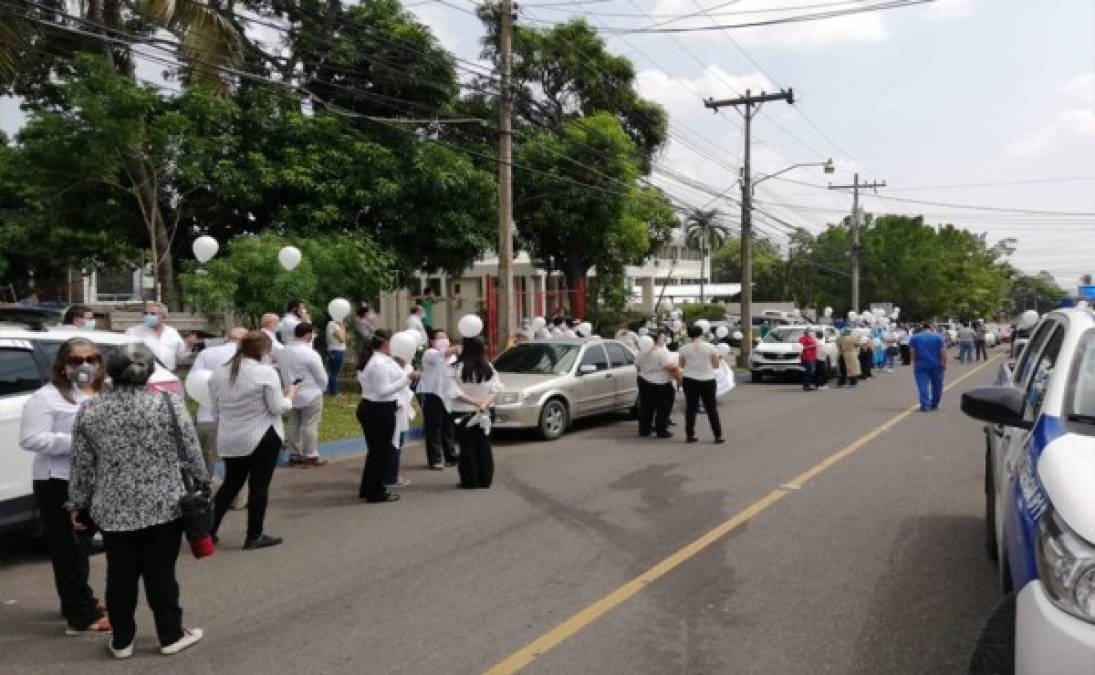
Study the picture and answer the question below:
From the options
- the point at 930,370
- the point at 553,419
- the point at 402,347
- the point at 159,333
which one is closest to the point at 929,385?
the point at 930,370

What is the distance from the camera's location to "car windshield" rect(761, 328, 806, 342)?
25.3 metres

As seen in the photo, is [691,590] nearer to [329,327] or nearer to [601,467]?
[601,467]

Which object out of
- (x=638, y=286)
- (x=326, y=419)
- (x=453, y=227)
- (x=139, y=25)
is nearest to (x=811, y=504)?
Answer: (x=326, y=419)

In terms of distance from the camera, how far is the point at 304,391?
10039 mm

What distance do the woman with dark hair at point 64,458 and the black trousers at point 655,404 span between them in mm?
8739

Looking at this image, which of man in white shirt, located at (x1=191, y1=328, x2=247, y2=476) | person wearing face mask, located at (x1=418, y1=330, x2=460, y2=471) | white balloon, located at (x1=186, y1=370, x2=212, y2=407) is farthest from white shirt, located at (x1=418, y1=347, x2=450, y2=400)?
white balloon, located at (x1=186, y1=370, x2=212, y2=407)

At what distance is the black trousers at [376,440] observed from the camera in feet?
28.1

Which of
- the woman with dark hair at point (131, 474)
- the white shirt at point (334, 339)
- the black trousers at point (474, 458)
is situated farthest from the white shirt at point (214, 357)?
the white shirt at point (334, 339)

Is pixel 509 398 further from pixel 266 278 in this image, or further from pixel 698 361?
pixel 266 278

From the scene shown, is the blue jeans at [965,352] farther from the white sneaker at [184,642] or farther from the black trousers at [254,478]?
the white sneaker at [184,642]

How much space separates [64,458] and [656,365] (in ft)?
29.0

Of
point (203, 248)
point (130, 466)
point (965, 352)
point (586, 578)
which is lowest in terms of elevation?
point (965, 352)

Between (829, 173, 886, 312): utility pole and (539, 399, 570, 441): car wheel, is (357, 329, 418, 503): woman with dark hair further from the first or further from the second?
(829, 173, 886, 312): utility pole

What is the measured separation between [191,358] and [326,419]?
253 cm
